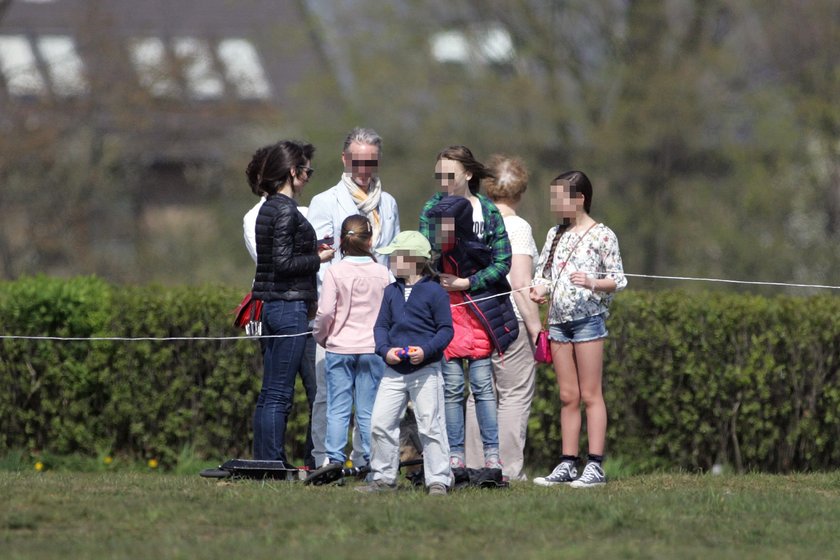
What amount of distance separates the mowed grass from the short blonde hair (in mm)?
2027

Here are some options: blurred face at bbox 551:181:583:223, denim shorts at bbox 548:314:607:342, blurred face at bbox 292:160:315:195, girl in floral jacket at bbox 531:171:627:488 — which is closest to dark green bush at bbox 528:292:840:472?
girl in floral jacket at bbox 531:171:627:488

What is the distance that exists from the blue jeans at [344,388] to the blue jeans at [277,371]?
0.24m

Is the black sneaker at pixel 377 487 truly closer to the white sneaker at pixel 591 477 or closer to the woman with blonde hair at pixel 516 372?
the woman with blonde hair at pixel 516 372

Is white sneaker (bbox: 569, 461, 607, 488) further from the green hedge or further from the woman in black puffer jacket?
the green hedge

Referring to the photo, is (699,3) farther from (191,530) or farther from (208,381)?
(191,530)

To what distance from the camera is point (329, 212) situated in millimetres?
7840

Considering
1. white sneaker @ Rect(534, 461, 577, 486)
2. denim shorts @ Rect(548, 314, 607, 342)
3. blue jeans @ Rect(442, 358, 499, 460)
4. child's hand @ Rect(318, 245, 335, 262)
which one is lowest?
white sneaker @ Rect(534, 461, 577, 486)

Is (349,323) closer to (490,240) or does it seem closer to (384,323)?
(384,323)

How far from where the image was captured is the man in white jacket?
773 cm

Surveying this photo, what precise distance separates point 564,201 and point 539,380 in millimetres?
2540

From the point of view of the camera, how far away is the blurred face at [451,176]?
7.66m

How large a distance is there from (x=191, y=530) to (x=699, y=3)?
16.1 m

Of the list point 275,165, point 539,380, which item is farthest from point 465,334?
point 539,380

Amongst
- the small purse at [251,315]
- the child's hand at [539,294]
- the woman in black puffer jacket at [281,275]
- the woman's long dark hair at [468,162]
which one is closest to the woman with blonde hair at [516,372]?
the child's hand at [539,294]
